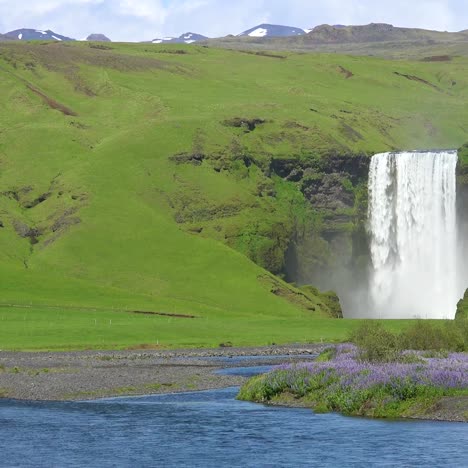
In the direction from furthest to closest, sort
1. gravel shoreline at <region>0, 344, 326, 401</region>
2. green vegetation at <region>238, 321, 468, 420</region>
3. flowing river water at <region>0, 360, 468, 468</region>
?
1. gravel shoreline at <region>0, 344, 326, 401</region>
2. green vegetation at <region>238, 321, 468, 420</region>
3. flowing river water at <region>0, 360, 468, 468</region>

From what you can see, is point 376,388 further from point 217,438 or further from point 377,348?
point 217,438

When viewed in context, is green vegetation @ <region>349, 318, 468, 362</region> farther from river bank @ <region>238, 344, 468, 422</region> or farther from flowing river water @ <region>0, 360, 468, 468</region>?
flowing river water @ <region>0, 360, 468, 468</region>

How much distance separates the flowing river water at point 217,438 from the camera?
5350 centimetres

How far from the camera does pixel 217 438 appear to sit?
195ft

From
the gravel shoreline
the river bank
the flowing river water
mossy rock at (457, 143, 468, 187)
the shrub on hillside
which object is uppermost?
mossy rock at (457, 143, 468, 187)

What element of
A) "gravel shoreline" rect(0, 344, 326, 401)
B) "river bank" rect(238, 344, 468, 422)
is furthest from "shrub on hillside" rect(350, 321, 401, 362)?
"gravel shoreline" rect(0, 344, 326, 401)

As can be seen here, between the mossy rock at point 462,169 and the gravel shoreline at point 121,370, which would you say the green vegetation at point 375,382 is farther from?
the mossy rock at point 462,169

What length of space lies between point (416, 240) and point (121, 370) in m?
102

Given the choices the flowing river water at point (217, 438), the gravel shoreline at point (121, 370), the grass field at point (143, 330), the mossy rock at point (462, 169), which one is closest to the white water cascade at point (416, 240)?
the mossy rock at point (462, 169)

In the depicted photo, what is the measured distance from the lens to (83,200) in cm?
19512

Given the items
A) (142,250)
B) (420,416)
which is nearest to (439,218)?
(142,250)

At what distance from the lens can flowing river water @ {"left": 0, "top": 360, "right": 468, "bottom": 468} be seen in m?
53.5

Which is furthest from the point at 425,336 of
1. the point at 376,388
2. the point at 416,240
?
the point at 416,240

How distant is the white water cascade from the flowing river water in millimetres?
116979
